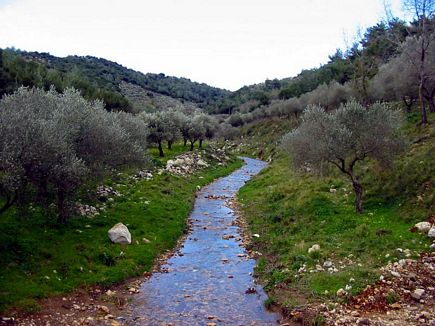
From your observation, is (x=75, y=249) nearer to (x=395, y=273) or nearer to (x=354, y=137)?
(x=395, y=273)

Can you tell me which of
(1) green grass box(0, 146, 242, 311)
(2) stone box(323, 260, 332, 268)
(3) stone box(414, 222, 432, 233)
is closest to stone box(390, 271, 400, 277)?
(2) stone box(323, 260, 332, 268)

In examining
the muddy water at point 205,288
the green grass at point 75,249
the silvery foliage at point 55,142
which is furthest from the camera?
the green grass at point 75,249

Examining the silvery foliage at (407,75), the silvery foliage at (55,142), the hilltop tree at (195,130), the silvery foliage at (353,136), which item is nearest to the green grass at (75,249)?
the silvery foliage at (55,142)

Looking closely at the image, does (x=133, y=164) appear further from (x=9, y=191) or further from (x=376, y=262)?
(x=376, y=262)

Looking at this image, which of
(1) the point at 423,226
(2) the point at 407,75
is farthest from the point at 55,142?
(2) the point at 407,75

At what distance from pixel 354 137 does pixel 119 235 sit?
17561mm

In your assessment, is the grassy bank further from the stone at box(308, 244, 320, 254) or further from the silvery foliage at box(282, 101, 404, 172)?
the silvery foliage at box(282, 101, 404, 172)

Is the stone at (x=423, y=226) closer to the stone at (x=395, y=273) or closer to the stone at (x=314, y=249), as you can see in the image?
the stone at (x=395, y=273)

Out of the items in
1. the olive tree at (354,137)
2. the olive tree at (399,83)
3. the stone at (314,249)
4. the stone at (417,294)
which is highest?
the olive tree at (399,83)

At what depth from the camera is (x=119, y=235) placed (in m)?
25.6

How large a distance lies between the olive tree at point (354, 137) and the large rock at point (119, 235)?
14265mm

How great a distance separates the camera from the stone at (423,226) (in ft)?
70.7

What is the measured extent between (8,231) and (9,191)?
21.8 feet

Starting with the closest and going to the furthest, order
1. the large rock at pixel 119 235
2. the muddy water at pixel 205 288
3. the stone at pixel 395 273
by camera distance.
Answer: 1. the muddy water at pixel 205 288
2. the stone at pixel 395 273
3. the large rock at pixel 119 235
